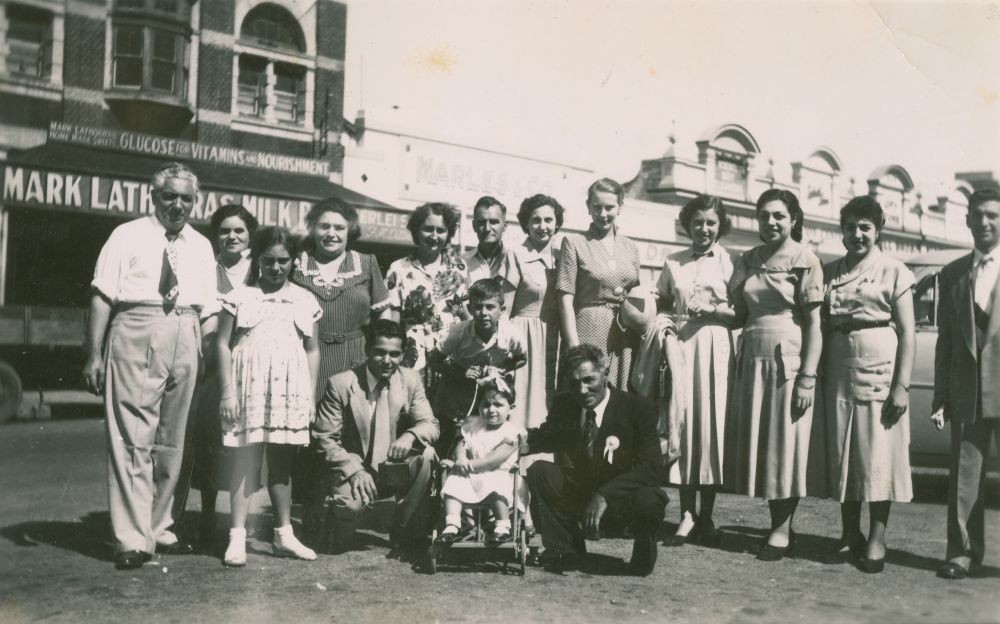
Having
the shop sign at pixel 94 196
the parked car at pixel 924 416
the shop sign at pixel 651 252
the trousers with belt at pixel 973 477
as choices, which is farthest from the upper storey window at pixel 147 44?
the trousers with belt at pixel 973 477

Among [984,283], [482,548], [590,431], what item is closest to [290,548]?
[482,548]

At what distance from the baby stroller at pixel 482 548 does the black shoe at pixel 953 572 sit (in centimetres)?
217

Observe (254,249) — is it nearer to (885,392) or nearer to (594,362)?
(594,362)

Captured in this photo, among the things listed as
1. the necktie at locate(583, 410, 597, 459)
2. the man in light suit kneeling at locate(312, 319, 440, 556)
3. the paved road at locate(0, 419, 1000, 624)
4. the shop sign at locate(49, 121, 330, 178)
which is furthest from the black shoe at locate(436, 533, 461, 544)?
the shop sign at locate(49, 121, 330, 178)

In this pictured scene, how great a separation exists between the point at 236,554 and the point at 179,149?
591 inches

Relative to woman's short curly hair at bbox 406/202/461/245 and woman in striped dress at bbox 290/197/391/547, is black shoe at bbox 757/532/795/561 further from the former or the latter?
woman's short curly hair at bbox 406/202/461/245

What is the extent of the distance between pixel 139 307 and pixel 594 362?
94.6 inches

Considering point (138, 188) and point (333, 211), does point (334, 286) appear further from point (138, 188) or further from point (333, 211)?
point (138, 188)

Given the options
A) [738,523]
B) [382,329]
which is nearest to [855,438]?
[738,523]

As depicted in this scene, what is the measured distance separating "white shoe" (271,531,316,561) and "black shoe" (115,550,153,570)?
0.69 m

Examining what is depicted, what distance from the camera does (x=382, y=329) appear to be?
5219mm

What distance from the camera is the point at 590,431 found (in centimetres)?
512

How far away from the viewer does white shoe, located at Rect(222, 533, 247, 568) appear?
4840 mm

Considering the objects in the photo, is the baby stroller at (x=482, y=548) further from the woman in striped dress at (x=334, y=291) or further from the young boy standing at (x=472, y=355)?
the woman in striped dress at (x=334, y=291)
